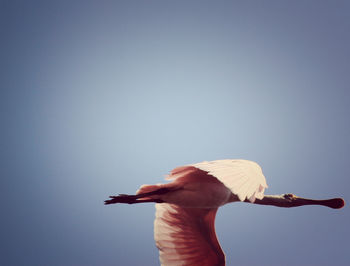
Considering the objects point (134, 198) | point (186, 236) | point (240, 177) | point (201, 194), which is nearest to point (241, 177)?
point (240, 177)

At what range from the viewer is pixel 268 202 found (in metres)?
1.90

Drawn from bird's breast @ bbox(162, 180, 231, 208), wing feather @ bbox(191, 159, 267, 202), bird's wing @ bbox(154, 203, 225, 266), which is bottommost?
bird's wing @ bbox(154, 203, 225, 266)

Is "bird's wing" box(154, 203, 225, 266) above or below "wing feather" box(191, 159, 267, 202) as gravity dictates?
below

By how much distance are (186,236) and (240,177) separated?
1.00m

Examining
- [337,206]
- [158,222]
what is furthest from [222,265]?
[337,206]

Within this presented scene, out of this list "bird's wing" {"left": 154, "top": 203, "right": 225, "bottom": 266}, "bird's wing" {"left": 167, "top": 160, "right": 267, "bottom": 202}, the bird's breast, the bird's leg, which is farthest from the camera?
"bird's wing" {"left": 154, "top": 203, "right": 225, "bottom": 266}

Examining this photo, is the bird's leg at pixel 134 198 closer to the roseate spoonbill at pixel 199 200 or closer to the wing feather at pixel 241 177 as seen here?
the roseate spoonbill at pixel 199 200

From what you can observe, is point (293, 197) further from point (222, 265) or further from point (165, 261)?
point (165, 261)

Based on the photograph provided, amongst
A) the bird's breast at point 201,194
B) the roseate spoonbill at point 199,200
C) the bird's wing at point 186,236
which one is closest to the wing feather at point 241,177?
the roseate spoonbill at point 199,200

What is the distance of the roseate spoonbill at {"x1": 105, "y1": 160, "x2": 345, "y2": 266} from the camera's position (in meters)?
1.32

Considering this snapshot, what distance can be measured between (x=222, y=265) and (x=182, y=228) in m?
0.34

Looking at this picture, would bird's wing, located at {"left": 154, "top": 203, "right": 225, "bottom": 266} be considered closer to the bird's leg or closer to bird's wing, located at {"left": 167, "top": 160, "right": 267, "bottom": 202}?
the bird's leg

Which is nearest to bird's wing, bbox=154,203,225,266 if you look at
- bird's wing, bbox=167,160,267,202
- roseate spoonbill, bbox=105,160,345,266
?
roseate spoonbill, bbox=105,160,345,266

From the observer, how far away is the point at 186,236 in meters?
2.17
